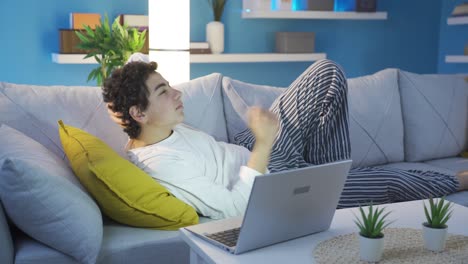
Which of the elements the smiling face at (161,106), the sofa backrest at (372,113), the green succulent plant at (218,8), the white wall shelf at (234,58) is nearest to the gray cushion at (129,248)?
the smiling face at (161,106)

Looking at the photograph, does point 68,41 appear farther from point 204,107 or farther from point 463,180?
point 463,180

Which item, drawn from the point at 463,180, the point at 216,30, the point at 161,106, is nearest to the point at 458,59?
the point at 216,30

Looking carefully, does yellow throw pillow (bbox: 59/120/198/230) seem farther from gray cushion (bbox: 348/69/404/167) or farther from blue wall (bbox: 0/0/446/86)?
blue wall (bbox: 0/0/446/86)

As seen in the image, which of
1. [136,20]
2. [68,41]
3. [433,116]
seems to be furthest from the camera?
[136,20]

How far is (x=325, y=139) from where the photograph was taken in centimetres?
264

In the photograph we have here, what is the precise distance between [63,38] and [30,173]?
8.16 feet

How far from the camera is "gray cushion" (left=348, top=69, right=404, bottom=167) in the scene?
116 inches

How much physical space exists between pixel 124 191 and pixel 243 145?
0.77 m

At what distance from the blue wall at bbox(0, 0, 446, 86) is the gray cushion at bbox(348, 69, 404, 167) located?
5.67ft

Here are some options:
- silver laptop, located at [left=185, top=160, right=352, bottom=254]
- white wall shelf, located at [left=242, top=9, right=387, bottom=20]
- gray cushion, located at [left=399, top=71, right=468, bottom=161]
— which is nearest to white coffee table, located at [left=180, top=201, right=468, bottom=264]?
silver laptop, located at [left=185, top=160, right=352, bottom=254]

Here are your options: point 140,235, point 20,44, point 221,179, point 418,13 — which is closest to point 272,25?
point 418,13

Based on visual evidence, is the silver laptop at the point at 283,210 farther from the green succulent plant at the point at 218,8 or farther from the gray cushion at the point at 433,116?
the green succulent plant at the point at 218,8

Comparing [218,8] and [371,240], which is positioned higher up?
[218,8]

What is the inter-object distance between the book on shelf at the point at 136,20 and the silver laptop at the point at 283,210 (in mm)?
2785
